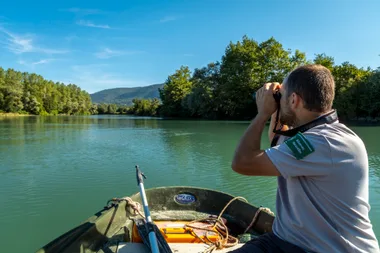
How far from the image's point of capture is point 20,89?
7344 centimetres

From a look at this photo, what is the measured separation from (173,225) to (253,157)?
264cm

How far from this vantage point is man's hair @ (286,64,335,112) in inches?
64.9

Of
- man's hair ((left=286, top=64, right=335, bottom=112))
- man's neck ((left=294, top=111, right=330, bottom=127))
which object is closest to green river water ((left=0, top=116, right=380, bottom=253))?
man's neck ((left=294, top=111, right=330, bottom=127))

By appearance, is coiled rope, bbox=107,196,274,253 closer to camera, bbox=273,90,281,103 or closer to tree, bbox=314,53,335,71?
camera, bbox=273,90,281,103

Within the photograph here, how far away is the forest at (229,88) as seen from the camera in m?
35.4

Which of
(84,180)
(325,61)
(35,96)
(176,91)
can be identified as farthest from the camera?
(35,96)

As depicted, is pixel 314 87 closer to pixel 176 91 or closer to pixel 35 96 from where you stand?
pixel 176 91

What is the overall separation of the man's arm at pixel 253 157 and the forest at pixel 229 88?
35450 millimetres

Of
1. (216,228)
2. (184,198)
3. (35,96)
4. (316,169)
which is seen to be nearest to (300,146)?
(316,169)

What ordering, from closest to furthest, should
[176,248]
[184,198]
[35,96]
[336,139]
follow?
1. [336,139]
2. [176,248]
3. [184,198]
4. [35,96]

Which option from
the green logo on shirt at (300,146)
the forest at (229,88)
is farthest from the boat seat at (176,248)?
the forest at (229,88)

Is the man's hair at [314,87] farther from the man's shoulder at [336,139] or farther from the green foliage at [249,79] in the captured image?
the green foliage at [249,79]

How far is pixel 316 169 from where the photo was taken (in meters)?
1.53

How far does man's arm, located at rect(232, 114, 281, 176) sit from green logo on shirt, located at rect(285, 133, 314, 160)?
0.46 feet
